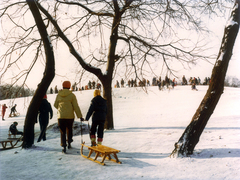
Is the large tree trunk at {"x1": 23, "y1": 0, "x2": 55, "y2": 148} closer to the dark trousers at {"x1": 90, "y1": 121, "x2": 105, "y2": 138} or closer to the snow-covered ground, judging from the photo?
the snow-covered ground

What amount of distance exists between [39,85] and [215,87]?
19.6 feet

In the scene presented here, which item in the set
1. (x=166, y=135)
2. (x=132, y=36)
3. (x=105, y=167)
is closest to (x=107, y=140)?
(x=166, y=135)

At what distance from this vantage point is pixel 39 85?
27.0 ft

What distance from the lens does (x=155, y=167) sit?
5.90m

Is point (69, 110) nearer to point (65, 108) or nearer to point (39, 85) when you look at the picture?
point (65, 108)

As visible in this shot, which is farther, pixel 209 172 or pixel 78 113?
pixel 78 113

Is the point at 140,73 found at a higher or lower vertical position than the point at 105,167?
higher

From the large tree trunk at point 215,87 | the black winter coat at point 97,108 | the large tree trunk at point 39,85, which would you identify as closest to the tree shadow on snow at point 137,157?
the large tree trunk at point 215,87

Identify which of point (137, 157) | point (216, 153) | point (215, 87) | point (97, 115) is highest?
point (215, 87)

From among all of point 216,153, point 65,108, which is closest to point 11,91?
point 65,108

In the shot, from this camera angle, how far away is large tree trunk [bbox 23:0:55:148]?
26.5ft

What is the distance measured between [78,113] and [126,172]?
8.32 feet

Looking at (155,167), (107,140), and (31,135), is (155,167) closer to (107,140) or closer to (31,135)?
(107,140)

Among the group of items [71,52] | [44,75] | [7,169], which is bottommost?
[7,169]
